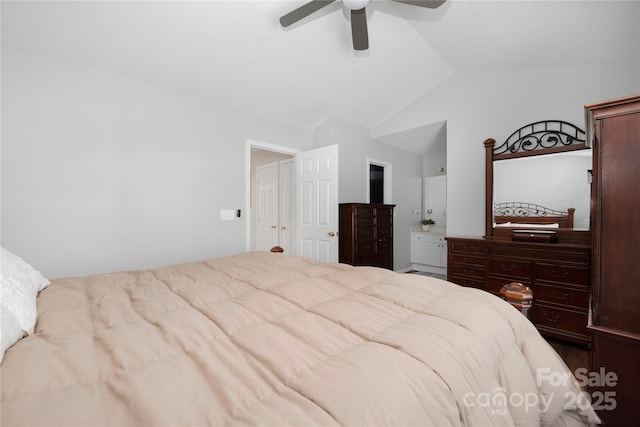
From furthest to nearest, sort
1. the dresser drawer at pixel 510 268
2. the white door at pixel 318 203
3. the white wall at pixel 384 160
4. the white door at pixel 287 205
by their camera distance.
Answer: the white door at pixel 287 205
the white wall at pixel 384 160
the white door at pixel 318 203
the dresser drawer at pixel 510 268

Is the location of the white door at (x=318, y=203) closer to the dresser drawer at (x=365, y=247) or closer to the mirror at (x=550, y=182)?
the dresser drawer at (x=365, y=247)

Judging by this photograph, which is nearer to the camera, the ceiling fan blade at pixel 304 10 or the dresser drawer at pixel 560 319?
the ceiling fan blade at pixel 304 10

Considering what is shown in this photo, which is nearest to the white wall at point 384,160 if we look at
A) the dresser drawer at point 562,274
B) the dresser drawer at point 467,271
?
the dresser drawer at point 467,271

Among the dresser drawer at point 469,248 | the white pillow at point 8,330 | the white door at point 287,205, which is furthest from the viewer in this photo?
the white door at point 287,205

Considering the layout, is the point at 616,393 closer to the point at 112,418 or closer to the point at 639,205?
the point at 639,205

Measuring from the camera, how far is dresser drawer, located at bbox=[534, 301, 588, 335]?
2.37 m

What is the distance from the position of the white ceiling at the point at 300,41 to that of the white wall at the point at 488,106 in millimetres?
164

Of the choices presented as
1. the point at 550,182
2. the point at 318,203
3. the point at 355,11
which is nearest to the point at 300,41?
the point at 355,11

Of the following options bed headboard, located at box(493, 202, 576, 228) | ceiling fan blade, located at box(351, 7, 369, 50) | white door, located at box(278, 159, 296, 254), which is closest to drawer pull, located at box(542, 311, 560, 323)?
bed headboard, located at box(493, 202, 576, 228)

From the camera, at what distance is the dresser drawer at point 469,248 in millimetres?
2973

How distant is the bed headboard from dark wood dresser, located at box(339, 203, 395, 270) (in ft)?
4.85

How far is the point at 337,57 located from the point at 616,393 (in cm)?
328

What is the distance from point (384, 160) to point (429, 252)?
6.29 ft

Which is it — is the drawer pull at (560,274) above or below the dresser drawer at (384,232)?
below
